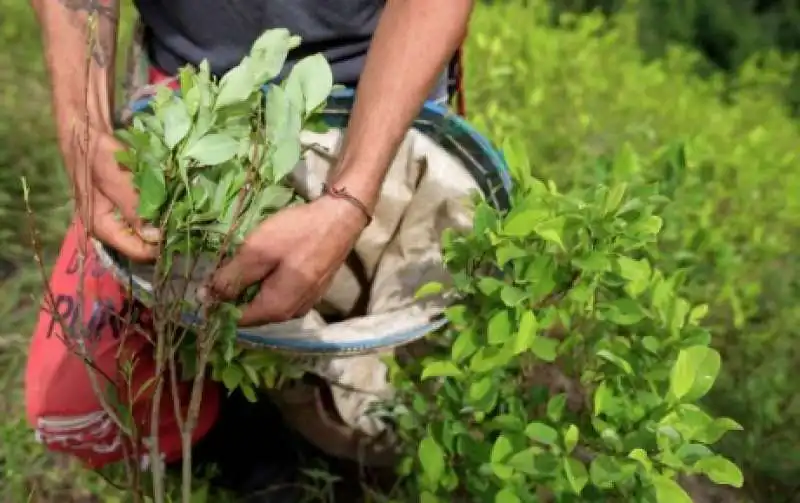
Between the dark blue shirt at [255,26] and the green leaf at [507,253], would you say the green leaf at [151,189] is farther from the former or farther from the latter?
the dark blue shirt at [255,26]

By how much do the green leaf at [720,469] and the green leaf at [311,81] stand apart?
1.85ft

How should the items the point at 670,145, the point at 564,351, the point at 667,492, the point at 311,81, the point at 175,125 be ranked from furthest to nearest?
the point at 670,145, the point at 564,351, the point at 667,492, the point at 311,81, the point at 175,125

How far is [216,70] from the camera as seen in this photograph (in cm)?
133

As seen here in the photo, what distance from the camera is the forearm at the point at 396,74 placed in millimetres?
1103

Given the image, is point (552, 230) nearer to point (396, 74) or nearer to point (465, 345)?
point (465, 345)

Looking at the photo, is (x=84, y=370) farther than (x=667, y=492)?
Yes

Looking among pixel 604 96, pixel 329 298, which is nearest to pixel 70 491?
pixel 329 298

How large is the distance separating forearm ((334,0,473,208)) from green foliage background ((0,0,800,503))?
14cm

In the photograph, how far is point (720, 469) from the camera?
39.6 inches

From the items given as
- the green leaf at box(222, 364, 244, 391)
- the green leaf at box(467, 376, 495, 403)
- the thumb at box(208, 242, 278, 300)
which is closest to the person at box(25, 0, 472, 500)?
the thumb at box(208, 242, 278, 300)

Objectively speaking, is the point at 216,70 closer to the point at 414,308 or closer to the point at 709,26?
the point at 414,308

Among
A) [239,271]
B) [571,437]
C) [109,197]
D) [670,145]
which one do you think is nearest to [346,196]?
[239,271]

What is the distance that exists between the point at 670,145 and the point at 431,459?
2.85ft

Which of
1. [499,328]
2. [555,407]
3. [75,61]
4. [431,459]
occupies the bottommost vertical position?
→ [431,459]
